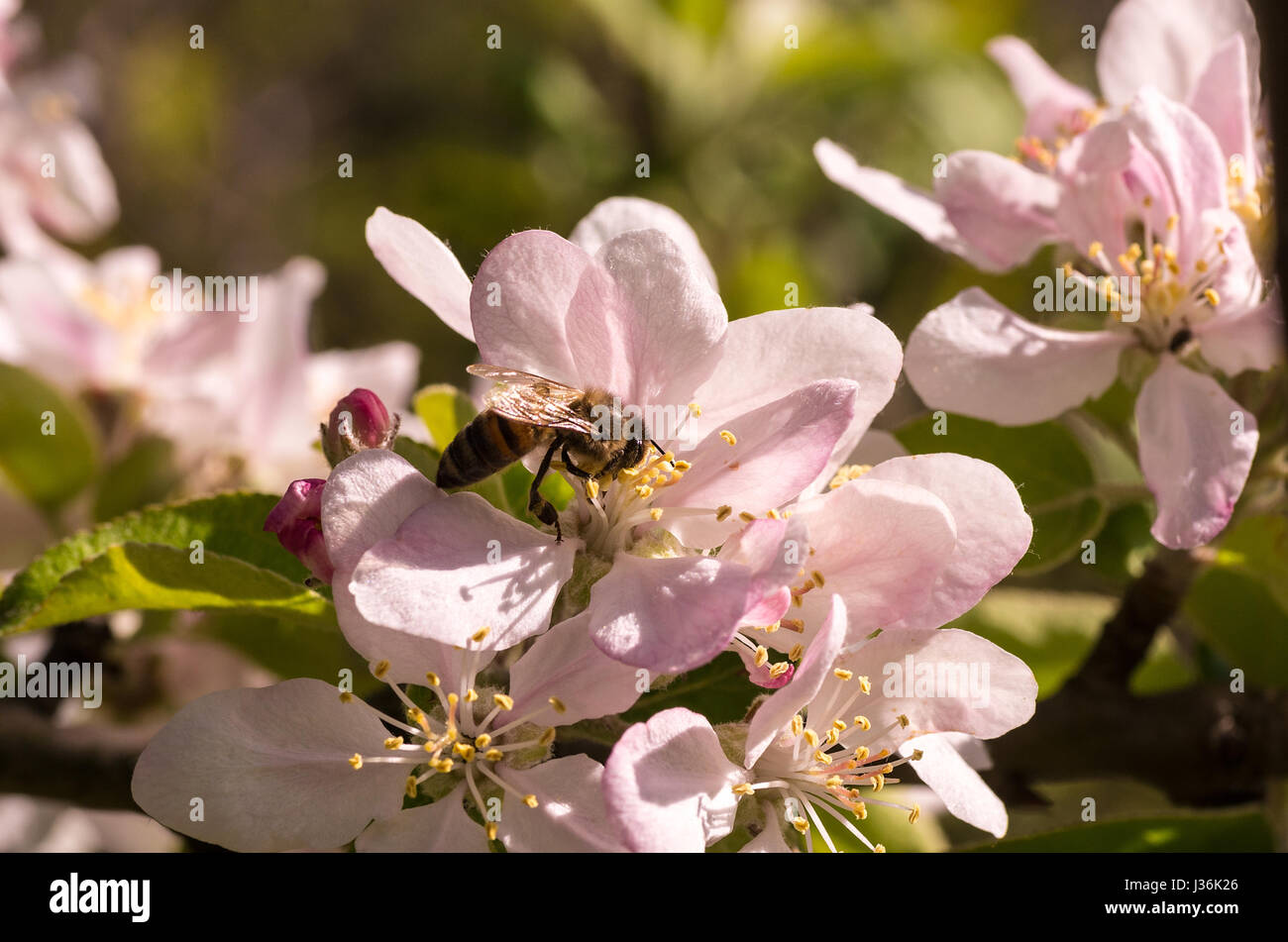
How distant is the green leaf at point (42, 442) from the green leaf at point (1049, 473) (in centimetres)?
110

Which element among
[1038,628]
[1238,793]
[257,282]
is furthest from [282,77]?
[1238,793]

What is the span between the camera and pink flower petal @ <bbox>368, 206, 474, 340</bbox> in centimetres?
106

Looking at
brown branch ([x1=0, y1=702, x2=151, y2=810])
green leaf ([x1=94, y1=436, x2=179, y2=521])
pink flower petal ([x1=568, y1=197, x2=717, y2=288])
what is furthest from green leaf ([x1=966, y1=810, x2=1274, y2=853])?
green leaf ([x1=94, y1=436, x2=179, y2=521])

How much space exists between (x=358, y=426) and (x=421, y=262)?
144 mm

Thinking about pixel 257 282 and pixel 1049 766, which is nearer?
pixel 1049 766

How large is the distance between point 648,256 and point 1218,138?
2.14ft

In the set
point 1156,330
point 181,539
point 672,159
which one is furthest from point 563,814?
point 672,159

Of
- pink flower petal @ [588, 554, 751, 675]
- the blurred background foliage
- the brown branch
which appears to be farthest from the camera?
the blurred background foliage

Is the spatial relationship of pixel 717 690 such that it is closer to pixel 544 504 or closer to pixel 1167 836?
pixel 544 504

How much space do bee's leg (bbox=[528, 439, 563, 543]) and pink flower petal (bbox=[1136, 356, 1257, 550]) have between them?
520mm

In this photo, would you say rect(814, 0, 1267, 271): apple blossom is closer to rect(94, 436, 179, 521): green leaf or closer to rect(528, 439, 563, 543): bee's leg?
rect(528, 439, 563, 543): bee's leg
